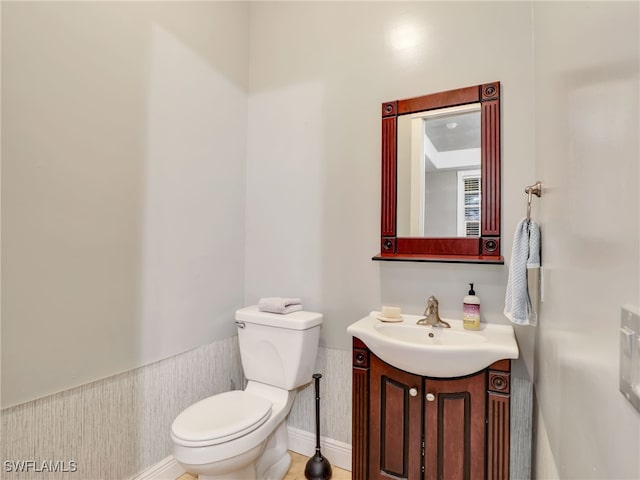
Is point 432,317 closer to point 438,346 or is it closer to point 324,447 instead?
point 438,346

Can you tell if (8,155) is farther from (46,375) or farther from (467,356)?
(467,356)

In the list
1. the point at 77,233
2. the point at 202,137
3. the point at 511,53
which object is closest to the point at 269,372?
the point at 77,233

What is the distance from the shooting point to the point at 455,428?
51.6 inches

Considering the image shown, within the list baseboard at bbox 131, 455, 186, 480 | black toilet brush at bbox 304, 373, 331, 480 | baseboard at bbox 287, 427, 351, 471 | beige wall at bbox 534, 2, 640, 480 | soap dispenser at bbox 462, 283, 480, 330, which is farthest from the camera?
baseboard at bbox 287, 427, 351, 471

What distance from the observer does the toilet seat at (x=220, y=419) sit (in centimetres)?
134

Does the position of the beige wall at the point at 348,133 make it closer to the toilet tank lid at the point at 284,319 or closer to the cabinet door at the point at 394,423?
the toilet tank lid at the point at 284,319

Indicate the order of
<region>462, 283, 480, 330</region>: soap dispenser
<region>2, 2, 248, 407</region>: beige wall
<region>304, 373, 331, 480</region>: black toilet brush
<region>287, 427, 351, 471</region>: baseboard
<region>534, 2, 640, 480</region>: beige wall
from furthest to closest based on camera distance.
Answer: <region>287, 427, 351, 471</region>: baseboard, <region>304, 373, 331, 480</region>: black toilet brush, <region>462, 283, 480, 330</region>: soap dispenser, <region>2, 2, 248, 407</region>: beige wall, <region>534, 2, 640, 480</region>: beige wall

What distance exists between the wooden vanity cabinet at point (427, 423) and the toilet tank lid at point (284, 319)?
1.08 ft

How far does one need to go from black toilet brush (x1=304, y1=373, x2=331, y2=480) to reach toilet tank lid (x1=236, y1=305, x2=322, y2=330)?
Answer: 0.94 ft

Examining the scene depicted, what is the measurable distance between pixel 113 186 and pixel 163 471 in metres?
1.39

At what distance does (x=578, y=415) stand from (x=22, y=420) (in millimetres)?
1692

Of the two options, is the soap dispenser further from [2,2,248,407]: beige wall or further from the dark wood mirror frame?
[2,2,248,407]: beige wall

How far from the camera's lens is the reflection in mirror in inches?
62.4

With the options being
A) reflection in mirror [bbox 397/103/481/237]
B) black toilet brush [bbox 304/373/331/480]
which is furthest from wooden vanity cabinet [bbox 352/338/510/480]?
reflection in mirror [bbox 397/103/481/237]
